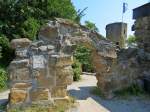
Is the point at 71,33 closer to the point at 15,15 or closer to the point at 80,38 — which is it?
the point at 80,38

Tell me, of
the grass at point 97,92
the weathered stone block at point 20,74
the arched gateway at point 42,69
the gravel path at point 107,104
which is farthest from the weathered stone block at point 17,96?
the grass at point 97,92

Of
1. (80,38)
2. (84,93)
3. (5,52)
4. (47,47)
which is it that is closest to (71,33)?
(80,38)

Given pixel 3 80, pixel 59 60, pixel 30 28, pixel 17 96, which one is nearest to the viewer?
pixel 17 96

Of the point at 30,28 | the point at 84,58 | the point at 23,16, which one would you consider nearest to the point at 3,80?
the point at 30,28

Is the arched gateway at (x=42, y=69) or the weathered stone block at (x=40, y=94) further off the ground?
the arched gateway at (x=42, y=69)

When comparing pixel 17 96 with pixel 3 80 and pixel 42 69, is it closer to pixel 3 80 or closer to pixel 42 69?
pixel 42 69

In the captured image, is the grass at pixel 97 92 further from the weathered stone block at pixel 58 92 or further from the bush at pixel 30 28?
the bush at pixel 30 28

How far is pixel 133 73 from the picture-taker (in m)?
10.4

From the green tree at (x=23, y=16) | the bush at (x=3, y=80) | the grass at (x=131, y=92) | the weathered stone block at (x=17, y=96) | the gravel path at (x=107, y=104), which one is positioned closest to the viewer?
the weathered stone block at (x=17, y=96)

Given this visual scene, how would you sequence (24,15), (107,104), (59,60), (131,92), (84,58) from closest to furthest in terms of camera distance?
(59,60)
(107,104)
(131,92)
(24,15)
(84,58)

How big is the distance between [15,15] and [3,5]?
0.80 meters

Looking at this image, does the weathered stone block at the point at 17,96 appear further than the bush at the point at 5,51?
No

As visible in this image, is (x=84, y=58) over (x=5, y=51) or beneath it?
beneath

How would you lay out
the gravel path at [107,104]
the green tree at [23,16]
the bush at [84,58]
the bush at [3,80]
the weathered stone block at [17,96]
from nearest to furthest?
1. the weathered stone block at [17,96]
2. the gravel path at [107,104]
3. the bush at [3,80]
4. the green tree at [23,16]
5. the bush at [84,58]
